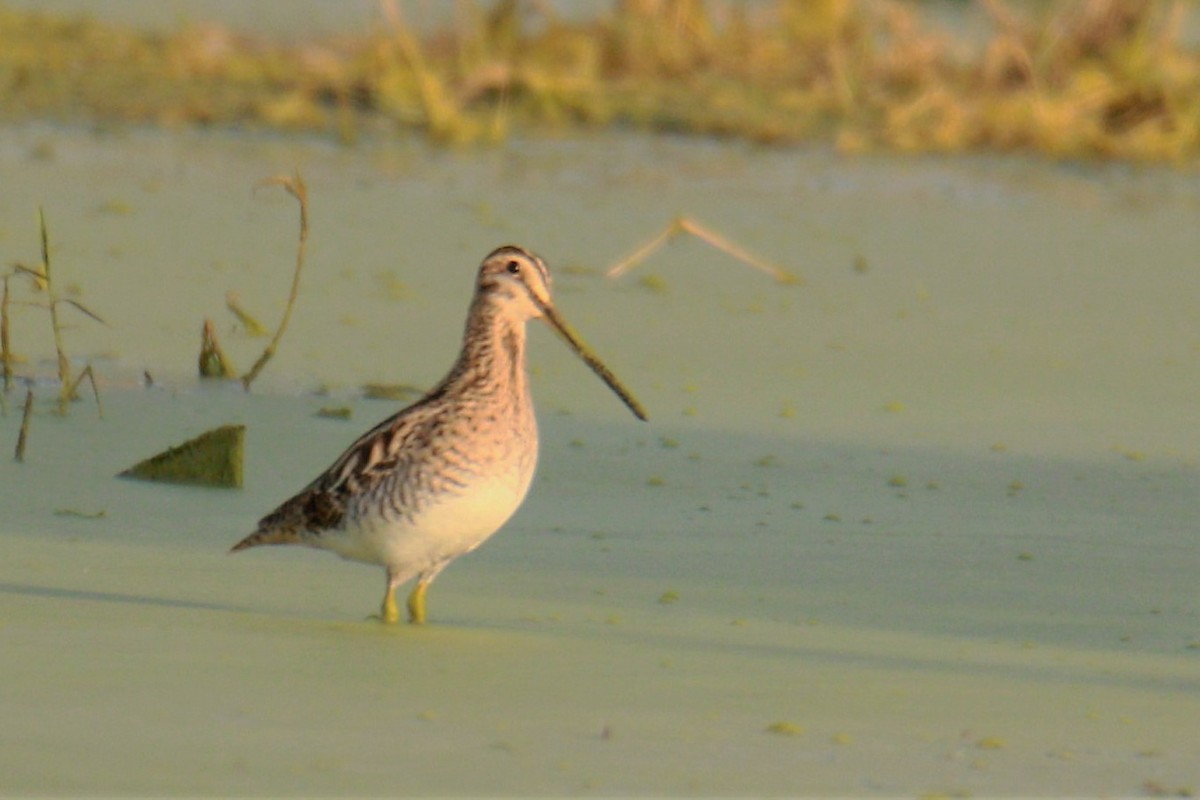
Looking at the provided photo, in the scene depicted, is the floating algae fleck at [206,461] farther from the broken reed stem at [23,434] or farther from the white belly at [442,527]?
the white belly at [442,527]

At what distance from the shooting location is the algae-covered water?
Result: 412 cm

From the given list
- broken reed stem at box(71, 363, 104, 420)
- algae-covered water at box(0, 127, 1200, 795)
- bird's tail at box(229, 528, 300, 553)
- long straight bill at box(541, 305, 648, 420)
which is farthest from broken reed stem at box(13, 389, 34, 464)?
long straight bill at box(541, 305, 648, 420)

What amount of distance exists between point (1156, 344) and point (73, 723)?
583 centimetres

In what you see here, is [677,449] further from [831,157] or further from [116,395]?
[831,157]

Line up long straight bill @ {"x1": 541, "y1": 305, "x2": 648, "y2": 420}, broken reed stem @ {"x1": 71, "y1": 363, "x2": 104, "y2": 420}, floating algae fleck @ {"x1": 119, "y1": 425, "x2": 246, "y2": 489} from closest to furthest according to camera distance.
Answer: long straight bill @ {"x1": 541, "y1": 305, "x2": 648, "y2": 420}, floating algae fleck @ {"x1": 119, "y1": 425, "x2": 246, "y2": 489}, broken reed stem @ {"x1": 71, "y1": 363, "x2": 104, "y2": 420}

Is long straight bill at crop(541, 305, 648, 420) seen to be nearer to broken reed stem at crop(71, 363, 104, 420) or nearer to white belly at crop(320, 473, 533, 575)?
white belly at crop(320, 473, 533, 575)

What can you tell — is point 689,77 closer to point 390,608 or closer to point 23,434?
point 23,434

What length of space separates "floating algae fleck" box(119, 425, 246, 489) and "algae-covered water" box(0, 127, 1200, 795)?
0.09 metres

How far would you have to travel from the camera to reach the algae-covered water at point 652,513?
4.12 meters

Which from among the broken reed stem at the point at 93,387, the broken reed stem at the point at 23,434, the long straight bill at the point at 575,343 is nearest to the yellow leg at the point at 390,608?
the long straight bill at the point at 575,343

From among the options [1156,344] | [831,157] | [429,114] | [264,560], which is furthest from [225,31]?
[264,560]

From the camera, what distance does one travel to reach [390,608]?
5016 millimetres

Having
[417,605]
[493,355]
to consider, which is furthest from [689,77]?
[417,605]

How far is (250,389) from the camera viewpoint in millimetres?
7602
